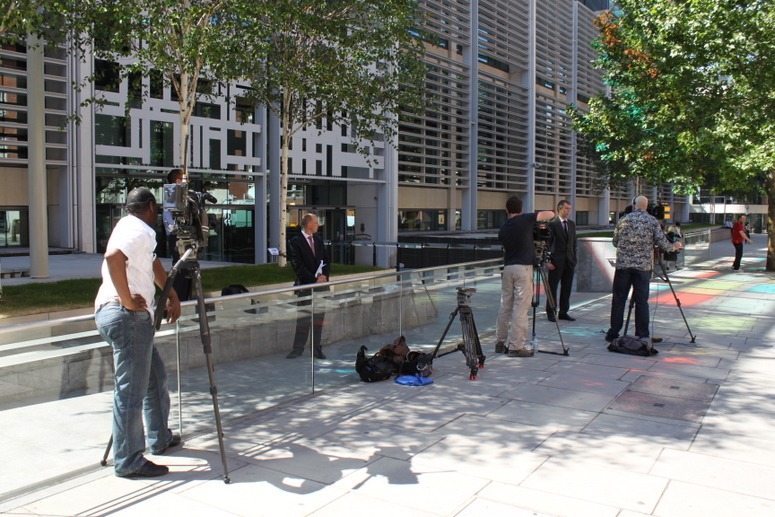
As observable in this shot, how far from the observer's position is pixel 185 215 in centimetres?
480

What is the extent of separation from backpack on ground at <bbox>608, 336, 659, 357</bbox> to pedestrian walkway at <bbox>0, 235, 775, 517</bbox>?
32.0 inches

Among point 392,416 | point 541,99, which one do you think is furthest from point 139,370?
point 541,99

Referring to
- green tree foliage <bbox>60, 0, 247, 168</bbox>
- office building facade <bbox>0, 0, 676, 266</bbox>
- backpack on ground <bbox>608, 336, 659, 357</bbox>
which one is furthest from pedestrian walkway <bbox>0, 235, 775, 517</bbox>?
office building facade <bbox>0, 0, 676, 266</bbox>

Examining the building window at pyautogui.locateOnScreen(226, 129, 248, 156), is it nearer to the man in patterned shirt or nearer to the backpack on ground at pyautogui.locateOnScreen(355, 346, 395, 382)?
the man in patterned shirt

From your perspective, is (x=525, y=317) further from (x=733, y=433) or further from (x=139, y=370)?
(x=139, y=370)

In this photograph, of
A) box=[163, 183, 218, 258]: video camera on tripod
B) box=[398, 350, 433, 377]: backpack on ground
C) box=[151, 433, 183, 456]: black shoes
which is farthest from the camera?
box=[398, 350, 433, 377]: backpack on ground

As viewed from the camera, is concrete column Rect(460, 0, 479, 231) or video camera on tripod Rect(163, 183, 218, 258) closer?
video camera on tripod Rect(163, 183, 218, 258)

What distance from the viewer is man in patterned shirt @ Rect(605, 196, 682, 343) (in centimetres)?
905

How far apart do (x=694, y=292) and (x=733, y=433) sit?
11.3m

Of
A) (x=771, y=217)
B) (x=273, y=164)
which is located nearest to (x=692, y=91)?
(x=771, y=217)

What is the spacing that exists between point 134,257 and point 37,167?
9030 mm

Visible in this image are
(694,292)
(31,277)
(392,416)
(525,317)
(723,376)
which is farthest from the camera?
(694,292)

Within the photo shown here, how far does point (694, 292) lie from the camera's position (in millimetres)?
16172

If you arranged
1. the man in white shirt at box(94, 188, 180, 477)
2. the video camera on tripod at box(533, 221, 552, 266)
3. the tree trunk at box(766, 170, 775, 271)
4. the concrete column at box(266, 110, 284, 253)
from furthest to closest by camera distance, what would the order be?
the concrete column at box(266, 110, 284, 253), the tree trunk at box(766, 170, 775, 271), the video camera on tripod at box(533, 221, 552, 266), the man in white shirt at box(94, 188, 180, 477)
